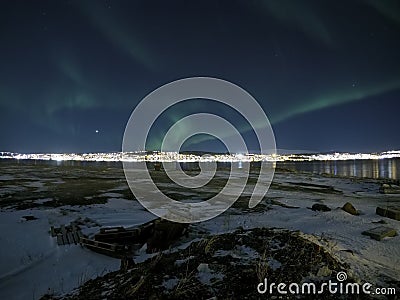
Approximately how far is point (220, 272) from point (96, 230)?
655 centimetres

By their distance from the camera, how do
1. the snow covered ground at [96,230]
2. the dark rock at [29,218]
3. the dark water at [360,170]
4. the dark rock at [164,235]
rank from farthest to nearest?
1. the dark water at [360,170]
2. the dark rock at [29,218]
3. the dark rock at [164,235]
4. the snow covered ground at [96,230]

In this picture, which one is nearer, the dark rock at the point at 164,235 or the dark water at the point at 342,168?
the dark rock at the point at 164,235

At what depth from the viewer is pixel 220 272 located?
5.40 meters

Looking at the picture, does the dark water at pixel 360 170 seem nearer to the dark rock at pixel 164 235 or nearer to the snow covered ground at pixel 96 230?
the snow covered ground at pixel 96 230

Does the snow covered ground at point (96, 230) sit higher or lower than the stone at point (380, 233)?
lower

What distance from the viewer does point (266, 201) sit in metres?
16.0

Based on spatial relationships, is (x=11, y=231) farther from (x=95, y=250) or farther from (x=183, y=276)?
(x=183, y=276)

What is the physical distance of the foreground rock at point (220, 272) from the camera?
4.77m

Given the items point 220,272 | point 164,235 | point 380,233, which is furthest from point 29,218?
point 380,233

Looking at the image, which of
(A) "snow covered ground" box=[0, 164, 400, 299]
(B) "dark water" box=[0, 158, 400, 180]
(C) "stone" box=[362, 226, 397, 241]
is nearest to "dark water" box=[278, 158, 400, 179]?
(B) "dark water" box=[0, 158, 400, 180]

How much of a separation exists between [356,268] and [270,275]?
198 cm

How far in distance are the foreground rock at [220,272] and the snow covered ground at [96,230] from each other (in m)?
0.83

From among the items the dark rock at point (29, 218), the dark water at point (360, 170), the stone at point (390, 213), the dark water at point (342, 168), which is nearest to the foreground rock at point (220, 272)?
the stone at point (390, 213)

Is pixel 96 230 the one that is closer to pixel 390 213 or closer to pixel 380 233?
pixel 380 233
